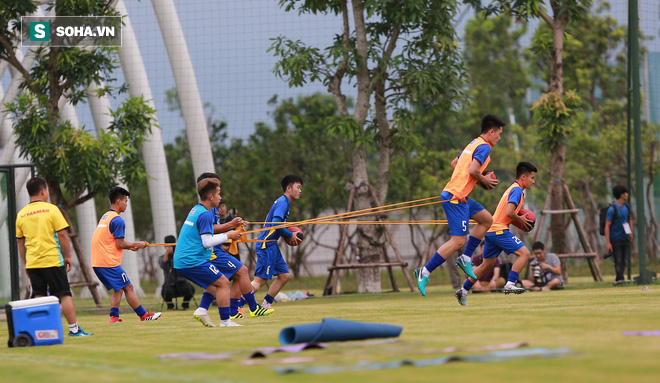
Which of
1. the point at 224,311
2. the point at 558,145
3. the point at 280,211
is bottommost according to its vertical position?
the point at 224,311

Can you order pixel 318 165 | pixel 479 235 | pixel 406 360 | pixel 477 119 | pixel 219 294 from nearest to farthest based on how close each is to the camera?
1. pixel 406 360
2. pixel 219 294
3. pixel 479 235
4. pixel 318 165
5. pixel 477 119

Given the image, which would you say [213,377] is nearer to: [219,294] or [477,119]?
[219,294]

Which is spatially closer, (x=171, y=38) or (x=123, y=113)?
(x=123, y=113)

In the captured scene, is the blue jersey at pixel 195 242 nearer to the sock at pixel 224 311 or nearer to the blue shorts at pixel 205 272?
the blue shorts at pixel 205 272

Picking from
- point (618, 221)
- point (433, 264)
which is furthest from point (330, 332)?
point (618, 221)

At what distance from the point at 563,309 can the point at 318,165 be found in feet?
78.8

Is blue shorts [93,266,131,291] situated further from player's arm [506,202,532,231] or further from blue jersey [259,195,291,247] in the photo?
player's arm [506,202,532,231]

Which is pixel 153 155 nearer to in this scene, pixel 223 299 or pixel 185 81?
pixel 185 81

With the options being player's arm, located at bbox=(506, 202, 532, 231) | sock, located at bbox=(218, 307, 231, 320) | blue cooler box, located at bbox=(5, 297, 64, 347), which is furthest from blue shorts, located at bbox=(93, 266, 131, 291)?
player's arm, located at bbox=(506, 202, 532, 231)

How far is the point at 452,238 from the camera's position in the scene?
11258 millimetres

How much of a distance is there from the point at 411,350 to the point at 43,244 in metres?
5.30

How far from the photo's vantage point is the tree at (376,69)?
19359 mm

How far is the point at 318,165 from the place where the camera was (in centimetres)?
3375

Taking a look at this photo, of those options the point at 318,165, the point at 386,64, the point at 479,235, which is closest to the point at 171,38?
the point at 386,64
